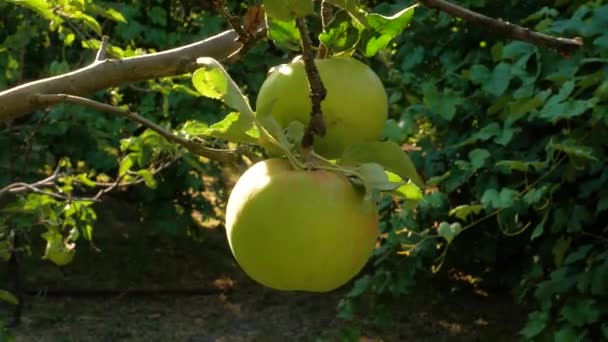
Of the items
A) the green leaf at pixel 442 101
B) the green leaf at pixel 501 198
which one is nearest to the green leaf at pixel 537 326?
the green leaf at pixel 501 198

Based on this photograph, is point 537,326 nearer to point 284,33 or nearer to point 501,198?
point 501,198

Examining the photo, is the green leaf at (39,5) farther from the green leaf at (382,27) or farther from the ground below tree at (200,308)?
the ground below tree at (200,308)

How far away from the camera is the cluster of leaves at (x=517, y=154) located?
2.51 meters

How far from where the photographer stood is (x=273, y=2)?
65 centimetres

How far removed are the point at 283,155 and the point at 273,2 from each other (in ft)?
0.39

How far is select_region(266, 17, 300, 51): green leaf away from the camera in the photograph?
73 cm

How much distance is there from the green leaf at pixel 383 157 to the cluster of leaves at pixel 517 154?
1699 millimetres

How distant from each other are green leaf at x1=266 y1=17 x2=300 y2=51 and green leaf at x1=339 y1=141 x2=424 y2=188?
114mm

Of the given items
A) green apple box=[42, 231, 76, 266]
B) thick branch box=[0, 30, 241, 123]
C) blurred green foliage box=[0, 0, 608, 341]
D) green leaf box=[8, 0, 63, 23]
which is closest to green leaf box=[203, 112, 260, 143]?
thick branch box=[0, 30, 241, 123]

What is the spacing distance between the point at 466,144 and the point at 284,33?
2364mm

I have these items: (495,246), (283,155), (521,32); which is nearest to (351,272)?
(283,155)

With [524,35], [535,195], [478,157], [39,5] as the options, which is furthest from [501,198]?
[524,35]

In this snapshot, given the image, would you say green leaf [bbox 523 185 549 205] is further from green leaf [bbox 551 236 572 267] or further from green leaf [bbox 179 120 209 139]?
green leaf [bbox 179 120 209 139]

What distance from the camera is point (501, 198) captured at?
256 cm
